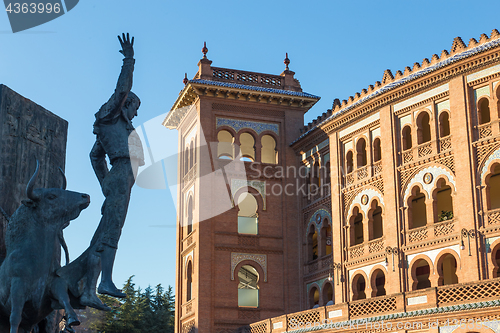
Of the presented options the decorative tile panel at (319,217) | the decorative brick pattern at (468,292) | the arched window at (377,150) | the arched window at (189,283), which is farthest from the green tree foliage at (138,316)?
the decorative brick pattern at (468,292)

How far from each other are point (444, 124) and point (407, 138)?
2.33 metres

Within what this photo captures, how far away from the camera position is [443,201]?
28.0 meters

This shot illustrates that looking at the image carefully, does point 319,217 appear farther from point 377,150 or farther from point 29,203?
point 29,203

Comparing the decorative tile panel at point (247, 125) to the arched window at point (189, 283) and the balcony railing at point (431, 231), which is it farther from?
the balcony railing at point (431, 231)

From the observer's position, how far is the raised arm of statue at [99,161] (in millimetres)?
5641

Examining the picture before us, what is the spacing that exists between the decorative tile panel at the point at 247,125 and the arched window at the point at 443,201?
10693mm

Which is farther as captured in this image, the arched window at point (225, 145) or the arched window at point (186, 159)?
the arched window at point (186, 159)

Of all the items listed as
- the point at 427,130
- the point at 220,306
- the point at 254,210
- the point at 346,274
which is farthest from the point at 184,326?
the point at 427,130

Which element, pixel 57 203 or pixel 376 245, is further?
pixel 376 245

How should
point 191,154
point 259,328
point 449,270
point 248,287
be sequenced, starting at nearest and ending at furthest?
1. point 449,270
2. point 259,328
3. point 248,287
4. point 191,154

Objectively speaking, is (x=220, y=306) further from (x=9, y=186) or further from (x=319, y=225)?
(x=9, y=186)

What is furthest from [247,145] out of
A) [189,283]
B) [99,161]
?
[99,161]

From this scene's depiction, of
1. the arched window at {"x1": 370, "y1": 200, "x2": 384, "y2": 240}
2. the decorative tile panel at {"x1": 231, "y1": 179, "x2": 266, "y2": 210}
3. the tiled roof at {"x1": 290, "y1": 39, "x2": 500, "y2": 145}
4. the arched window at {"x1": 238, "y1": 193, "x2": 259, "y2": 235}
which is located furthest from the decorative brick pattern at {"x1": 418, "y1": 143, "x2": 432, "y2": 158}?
the arched window at {"x1": 238, "y1": 193, "x2": 259, "y2": 235}

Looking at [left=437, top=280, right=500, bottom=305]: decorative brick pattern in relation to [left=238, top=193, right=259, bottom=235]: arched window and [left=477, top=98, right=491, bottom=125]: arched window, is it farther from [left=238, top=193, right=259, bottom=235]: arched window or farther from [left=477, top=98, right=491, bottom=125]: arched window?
[left=238, top=193, right=259, bottom=235]: arched window
